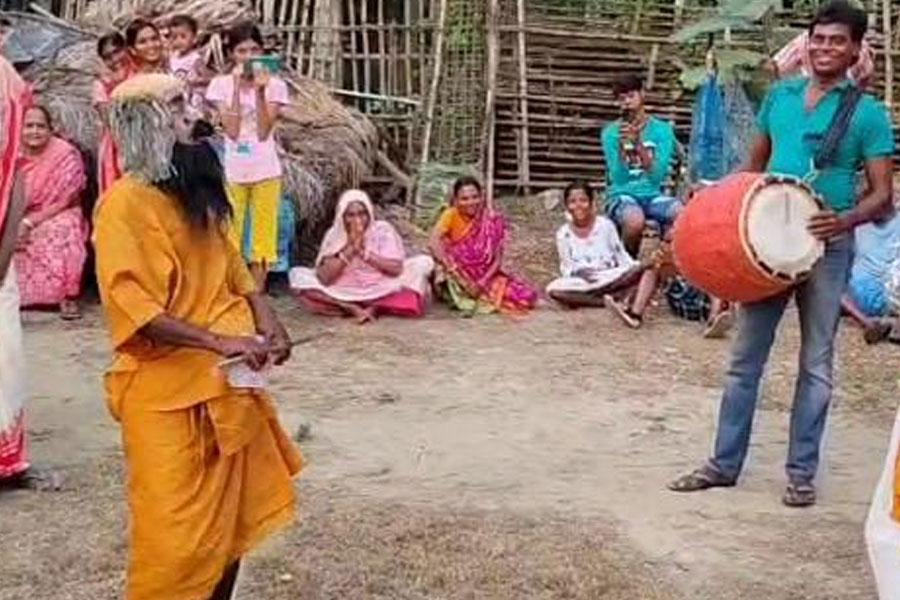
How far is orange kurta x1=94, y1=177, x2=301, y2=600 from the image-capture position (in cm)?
385

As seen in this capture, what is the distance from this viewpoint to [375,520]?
17.6 feet

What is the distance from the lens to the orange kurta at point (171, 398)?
3.85 meters

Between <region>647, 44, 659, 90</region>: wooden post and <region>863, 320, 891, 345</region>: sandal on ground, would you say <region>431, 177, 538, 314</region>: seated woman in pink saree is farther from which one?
<region>647, 44, 659, 90</region>: wooden post

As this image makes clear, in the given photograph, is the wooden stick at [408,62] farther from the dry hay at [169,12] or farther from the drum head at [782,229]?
the drum head at [782,229]

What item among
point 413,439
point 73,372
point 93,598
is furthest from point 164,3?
point 93,598

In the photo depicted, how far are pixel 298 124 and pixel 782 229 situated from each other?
17.4ft

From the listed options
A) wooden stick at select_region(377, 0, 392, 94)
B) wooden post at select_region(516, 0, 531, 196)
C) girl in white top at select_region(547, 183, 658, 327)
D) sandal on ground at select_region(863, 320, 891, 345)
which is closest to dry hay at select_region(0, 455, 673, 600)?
sandal on ground at select_region(863, 320, 891, 345)

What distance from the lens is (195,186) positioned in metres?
3.92

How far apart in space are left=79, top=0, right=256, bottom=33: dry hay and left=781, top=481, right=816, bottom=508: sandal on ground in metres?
5.49

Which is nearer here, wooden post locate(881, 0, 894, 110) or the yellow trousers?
the yellow trousers

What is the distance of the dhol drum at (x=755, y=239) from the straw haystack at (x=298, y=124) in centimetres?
451

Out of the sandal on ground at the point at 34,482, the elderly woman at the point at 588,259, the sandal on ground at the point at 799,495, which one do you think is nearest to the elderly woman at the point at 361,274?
the elderly woman at the point at 588,259

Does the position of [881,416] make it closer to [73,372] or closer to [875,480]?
[875,480]

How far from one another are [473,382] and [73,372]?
1.83 m
